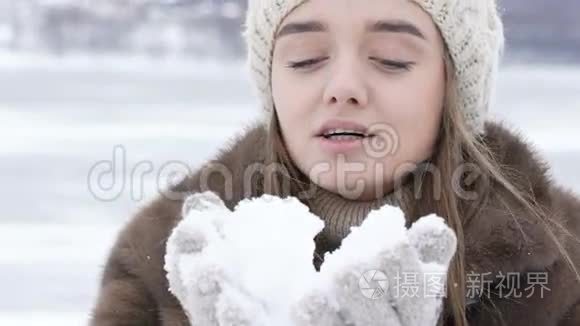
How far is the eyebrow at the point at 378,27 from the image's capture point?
1277 mm

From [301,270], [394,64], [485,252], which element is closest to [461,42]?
[394,64]

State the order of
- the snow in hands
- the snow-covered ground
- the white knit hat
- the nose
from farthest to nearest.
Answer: the snow-covered ground
the white knit hat
the nose
the snow in hands

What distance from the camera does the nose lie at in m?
1.26

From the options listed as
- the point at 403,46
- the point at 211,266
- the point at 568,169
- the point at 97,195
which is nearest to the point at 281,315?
the point at 211,266

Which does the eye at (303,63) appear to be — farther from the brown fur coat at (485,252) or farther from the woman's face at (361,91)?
the brown fur coat at (485,252)

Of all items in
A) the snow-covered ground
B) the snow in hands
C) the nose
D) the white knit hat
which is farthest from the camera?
the snow-covered ground

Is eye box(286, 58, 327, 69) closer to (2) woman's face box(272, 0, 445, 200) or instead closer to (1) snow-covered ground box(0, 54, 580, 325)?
(2) woman's face box(272, 0, 445, 200)

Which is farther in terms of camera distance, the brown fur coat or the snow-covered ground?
the snow-covered ground

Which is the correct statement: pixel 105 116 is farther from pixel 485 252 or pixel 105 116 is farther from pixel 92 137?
pixel 485 252

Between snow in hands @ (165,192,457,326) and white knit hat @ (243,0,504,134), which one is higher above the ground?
white knit hat @ (243,0,504,134)

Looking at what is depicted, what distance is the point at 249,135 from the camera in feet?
5.10

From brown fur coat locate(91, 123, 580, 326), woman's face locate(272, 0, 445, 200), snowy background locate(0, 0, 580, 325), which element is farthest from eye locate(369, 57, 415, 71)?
snowy background locate(0, 0, 580, 325)

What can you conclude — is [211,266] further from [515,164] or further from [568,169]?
[568,169]

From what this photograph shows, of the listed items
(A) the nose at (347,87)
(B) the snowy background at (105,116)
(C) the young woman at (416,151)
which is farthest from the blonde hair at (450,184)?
(B) the snowy background at (105,116)
